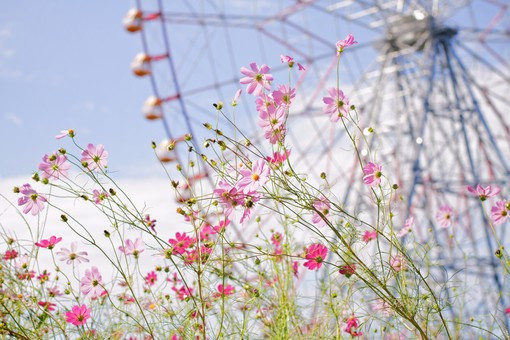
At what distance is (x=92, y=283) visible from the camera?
68.4 inches

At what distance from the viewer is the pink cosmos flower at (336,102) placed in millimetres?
1499

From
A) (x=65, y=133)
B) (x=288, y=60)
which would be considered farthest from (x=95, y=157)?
(x=288, y=60)

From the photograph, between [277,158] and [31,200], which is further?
[31,200]

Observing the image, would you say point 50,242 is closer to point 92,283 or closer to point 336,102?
point 92,283

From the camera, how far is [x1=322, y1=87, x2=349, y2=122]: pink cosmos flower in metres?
1.50

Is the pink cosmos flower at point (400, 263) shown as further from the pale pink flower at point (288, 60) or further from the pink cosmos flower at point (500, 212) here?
the pale pink flower at point (288, 60)

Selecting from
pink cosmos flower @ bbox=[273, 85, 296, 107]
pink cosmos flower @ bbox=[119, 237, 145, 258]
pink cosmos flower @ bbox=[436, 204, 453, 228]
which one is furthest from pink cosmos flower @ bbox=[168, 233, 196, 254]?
pink cosmos flower @ bbox=[436, 204, 453, 228]

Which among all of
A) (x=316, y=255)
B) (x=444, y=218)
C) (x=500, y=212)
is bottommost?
(x=316, y=255)

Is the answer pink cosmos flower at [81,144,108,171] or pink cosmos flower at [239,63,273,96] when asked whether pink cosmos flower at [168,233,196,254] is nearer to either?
pink cosmos flower at [81,144,108,171]

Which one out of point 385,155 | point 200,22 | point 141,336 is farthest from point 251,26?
point 141,336

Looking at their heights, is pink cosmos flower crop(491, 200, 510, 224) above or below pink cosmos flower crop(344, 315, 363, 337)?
above

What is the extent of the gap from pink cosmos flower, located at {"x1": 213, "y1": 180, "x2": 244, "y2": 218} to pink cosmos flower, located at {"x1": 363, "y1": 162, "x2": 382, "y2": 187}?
259 millimetres

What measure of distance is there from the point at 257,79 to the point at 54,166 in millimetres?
491

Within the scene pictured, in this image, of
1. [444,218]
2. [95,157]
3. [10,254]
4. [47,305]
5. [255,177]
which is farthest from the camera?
[444,218]
